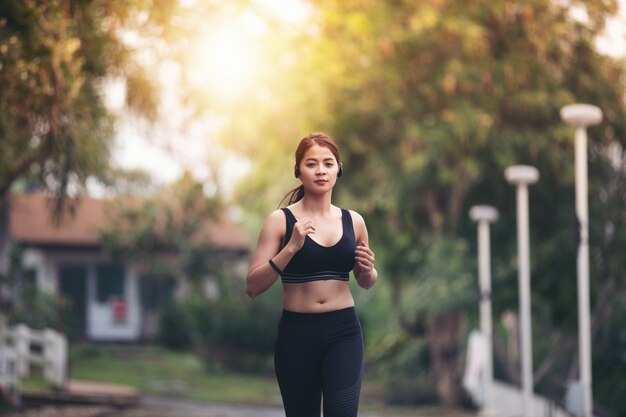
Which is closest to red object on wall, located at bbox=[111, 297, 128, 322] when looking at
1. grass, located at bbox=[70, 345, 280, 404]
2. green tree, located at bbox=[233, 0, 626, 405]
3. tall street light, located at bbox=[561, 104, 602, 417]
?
grass, located at bbox=[70, 345, 280, 404]

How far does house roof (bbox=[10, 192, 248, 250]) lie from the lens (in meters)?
34.9

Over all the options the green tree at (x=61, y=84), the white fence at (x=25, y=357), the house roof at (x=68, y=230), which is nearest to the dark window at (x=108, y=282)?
the house roof at (x=68, y=230)

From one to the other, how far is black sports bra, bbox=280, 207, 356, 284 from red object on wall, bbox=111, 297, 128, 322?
104ft

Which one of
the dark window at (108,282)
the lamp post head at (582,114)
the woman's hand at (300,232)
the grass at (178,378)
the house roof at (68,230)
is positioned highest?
the house roof at (68,230)

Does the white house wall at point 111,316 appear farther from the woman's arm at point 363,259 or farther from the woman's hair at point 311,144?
the woman's hair at point 311,144

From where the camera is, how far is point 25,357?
21688mm

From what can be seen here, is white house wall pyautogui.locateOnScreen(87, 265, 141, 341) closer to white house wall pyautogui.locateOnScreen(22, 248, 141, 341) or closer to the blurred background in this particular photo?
white house wall pyautogui.locateOnScreen(22, 248, 141, 341)

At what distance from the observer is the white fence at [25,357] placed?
18719 mm

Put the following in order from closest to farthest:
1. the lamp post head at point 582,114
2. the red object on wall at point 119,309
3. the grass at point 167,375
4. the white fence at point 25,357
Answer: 1. the lamp post head at point 582,114
2. the white fence at point 25,357
3. the grass at point 167,375
4. the red object on wall at point 119,309

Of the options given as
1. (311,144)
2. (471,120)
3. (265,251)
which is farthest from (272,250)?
(471,120)

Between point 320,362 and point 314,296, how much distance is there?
31cm

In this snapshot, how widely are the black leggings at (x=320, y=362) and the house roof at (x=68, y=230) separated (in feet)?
91.3

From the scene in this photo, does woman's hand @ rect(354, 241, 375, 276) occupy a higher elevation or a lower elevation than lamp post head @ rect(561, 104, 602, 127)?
lower

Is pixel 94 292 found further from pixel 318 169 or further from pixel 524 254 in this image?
pixel 318 169
